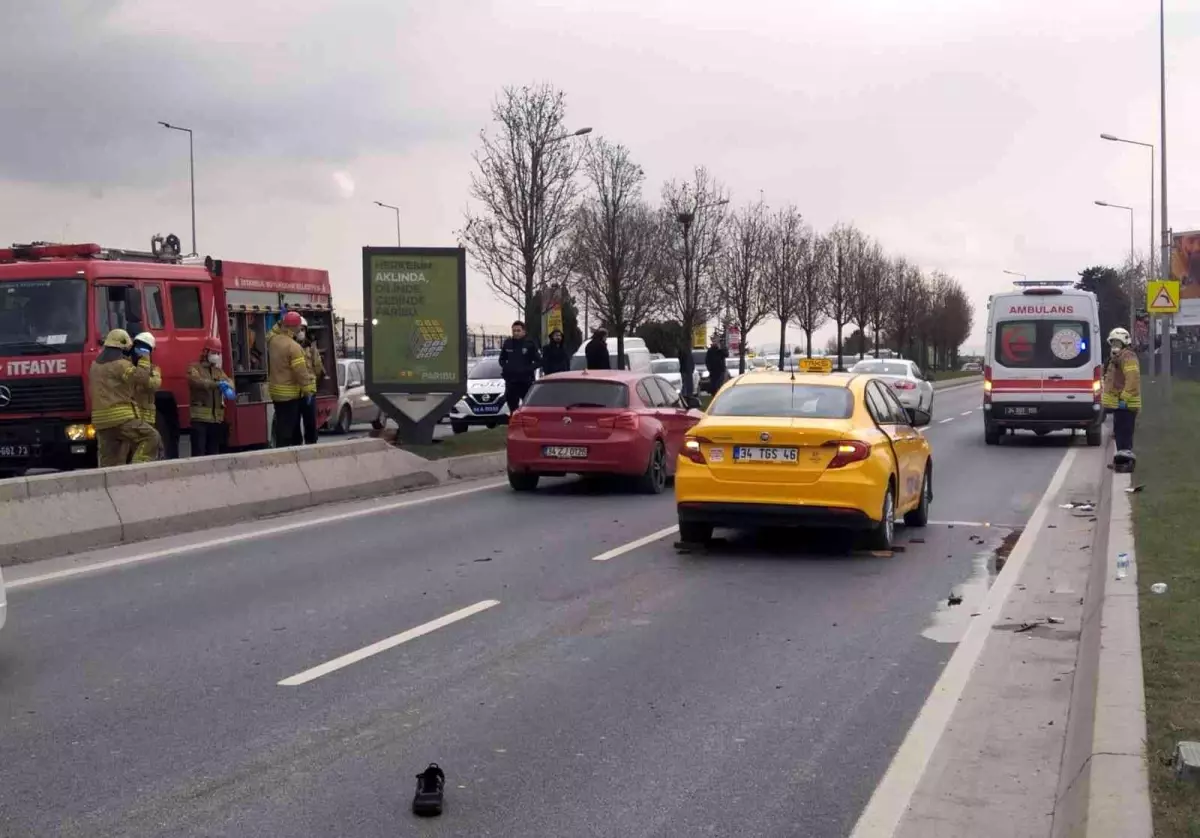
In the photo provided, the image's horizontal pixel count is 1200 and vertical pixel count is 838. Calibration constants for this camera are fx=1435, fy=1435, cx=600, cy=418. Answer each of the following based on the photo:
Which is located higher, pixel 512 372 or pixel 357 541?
pixel 512 372

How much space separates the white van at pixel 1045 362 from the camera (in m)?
26.1

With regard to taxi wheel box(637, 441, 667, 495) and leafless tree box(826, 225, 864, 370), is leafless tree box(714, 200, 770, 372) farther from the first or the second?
taxi wheel box(637, 441, 667, 495)

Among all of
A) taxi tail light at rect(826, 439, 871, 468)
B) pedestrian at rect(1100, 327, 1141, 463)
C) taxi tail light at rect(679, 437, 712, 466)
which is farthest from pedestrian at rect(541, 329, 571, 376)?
taxi tail light at rect(826, 439, 871, 468)

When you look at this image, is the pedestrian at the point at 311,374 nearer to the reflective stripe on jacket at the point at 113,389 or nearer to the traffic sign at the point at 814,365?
the reflective stripe on jacket at the point at 113,389

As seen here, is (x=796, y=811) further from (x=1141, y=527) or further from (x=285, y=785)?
(x=1141, y=527)

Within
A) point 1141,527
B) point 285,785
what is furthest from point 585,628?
point 1141,527

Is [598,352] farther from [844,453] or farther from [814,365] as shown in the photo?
[844,453]

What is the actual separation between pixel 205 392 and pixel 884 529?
9048 millimetres

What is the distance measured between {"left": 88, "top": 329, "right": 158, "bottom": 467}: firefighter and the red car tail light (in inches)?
201

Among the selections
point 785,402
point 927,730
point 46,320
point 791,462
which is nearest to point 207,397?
point 46,320

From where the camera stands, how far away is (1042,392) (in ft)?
86.2

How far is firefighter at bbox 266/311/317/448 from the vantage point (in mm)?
17703

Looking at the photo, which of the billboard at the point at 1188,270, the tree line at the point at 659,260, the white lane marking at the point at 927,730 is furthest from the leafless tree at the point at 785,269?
the white lane marking at the point at 927,730

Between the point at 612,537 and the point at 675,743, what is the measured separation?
7.07 m
